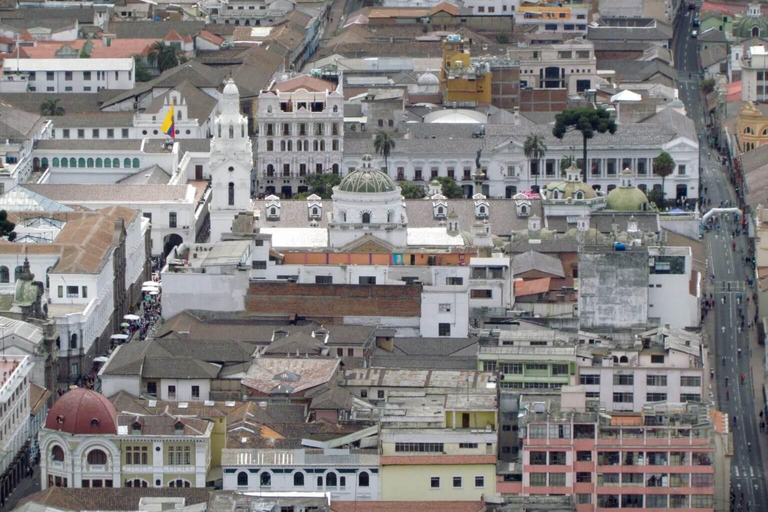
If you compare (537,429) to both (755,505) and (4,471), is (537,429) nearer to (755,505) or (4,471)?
(755,505)

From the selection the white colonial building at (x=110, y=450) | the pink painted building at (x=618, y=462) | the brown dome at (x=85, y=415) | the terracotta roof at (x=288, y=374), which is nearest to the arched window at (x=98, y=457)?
the white colonial building at (x=110, y=450)

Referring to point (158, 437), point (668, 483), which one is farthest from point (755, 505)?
point (158, 437)

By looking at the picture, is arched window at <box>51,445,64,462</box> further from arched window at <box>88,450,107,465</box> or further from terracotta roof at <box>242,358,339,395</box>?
terracotta roof at <box>242,358,339,395</box>

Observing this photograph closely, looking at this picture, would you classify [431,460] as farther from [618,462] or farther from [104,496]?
[104,496]

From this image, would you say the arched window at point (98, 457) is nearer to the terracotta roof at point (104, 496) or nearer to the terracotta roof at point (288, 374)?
the terracotta roof at point (104, 496)

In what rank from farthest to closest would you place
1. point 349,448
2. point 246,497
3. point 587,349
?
point 587,349 → point 349,448 → point 246,497

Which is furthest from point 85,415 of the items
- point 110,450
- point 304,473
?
point 304,473
